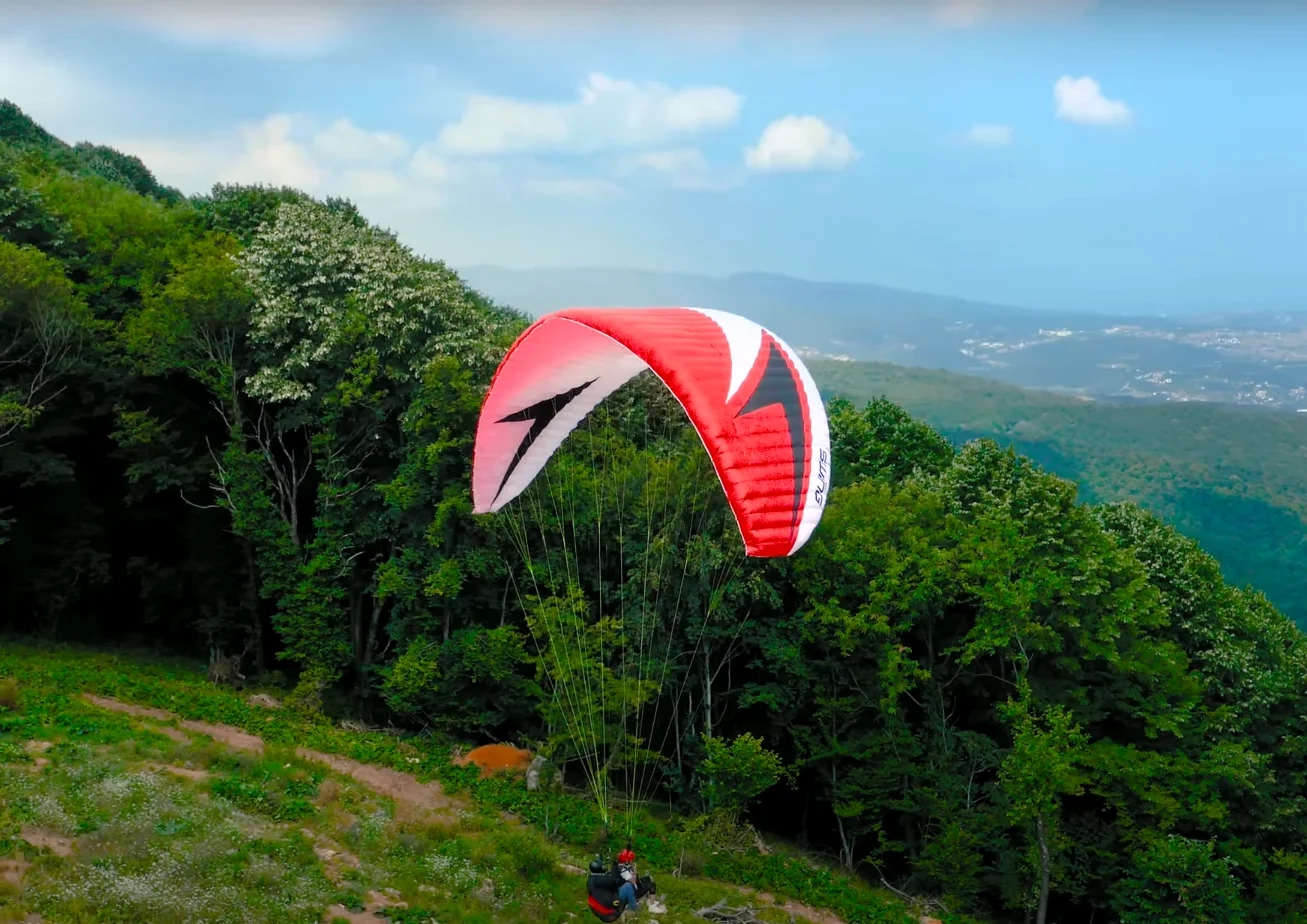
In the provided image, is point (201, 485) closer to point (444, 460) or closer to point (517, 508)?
point (444, 460)

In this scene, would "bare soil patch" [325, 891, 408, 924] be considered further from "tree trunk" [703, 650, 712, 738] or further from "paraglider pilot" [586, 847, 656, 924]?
"tree trunk" [703, 650, 712, 738]

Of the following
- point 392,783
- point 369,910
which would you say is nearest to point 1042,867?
point 392,783

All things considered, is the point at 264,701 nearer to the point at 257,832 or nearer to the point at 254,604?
the point at 254,604

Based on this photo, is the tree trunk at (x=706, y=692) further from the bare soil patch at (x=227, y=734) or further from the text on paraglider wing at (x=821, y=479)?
the text on paraglider wing at (x=821, y=479)

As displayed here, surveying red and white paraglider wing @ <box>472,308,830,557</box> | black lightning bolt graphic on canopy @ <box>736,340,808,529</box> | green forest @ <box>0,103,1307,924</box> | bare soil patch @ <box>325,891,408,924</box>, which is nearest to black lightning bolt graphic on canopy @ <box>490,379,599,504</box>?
red and white paraglider wing @ <box>472,308,830,557</box>

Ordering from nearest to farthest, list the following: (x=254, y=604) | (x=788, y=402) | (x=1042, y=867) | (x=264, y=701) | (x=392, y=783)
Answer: (x=788, y=402) < (x=392, y=783) < (x=1042, y=867) < (x=264, y=701) < (x=254, y=604)

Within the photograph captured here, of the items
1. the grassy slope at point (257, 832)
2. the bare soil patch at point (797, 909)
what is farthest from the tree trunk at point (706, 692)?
the bare soil patch at point (797, 909)
